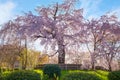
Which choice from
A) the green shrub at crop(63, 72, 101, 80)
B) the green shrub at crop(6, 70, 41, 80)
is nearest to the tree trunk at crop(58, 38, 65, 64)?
the green shrub at crop(6, 70, 41, 80)

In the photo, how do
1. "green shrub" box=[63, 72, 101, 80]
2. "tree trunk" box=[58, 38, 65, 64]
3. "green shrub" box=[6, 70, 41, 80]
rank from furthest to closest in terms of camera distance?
"tree trunk" box=[58, 38, 65, 64], "green shrub" box=[6, 70, 41, 80], "green shrub" box=[63, 72, 101, 80]

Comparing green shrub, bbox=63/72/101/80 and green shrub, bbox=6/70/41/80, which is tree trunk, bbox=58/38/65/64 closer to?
green shrub, bbox=6/70/41/80

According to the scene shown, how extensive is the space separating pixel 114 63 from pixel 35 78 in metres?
19.1

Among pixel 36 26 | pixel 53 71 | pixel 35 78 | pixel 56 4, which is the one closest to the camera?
pixel 35 78

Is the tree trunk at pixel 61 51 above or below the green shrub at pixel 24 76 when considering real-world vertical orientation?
above

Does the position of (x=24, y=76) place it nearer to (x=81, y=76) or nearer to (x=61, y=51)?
(x=81, y=76)

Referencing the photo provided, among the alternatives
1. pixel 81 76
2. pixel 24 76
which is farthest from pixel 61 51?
pixel 81 76

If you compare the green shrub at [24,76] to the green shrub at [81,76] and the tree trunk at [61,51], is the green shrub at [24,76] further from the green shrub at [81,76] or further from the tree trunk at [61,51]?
the tree trunk at [61,51]

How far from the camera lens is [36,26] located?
2739cm

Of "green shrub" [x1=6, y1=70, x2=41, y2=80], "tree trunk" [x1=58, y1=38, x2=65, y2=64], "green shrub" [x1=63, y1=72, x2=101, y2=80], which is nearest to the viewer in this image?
"green shrub" [x1=63, y1=72, x2=101, y2=80]

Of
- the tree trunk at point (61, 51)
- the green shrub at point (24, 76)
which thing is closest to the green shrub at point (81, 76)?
the green shrub at point (24, 76)

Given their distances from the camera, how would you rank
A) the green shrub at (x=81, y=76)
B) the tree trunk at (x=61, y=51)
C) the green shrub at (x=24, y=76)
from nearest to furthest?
the green shrub at (x=81, y=76), the green shrub at (x=24, y=76), the tree trunk at (x=61, y=51)

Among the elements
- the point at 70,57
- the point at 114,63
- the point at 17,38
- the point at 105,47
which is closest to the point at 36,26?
the point at 17,38

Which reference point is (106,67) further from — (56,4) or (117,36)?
(56,4)
